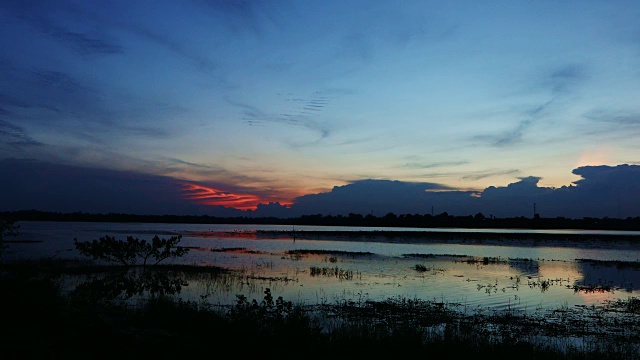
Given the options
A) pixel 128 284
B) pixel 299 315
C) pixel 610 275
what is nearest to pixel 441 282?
pixel 610 275

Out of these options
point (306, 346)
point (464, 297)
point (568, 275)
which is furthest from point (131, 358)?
point (568, 275)

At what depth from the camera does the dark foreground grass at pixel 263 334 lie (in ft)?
36.1

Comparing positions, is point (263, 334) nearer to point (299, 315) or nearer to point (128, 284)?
point (299, 315)

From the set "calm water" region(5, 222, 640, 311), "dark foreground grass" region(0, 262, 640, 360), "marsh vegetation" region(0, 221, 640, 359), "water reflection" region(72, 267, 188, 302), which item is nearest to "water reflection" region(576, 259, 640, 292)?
"calm water" region(5, 222, 640, 311)

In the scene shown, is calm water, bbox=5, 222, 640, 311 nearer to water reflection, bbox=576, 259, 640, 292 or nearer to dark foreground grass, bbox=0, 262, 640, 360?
water reflection, bbox=576, 259, 640, 292

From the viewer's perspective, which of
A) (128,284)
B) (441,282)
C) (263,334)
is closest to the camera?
(263,334)

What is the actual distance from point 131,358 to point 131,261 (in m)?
30.3

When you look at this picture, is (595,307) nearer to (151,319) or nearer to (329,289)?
(329,289)

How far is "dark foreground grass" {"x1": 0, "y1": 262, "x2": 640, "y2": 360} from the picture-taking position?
1100cm

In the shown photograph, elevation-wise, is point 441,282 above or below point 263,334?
below

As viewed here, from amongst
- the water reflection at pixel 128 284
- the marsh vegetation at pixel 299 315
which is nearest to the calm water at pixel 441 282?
the marsh vegetation at pixel 299 315

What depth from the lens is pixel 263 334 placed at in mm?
13203

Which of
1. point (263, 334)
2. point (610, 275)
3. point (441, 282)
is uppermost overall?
point (263, 334)

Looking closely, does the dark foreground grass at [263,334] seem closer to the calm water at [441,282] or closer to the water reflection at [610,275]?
the calm water at [441,282]
